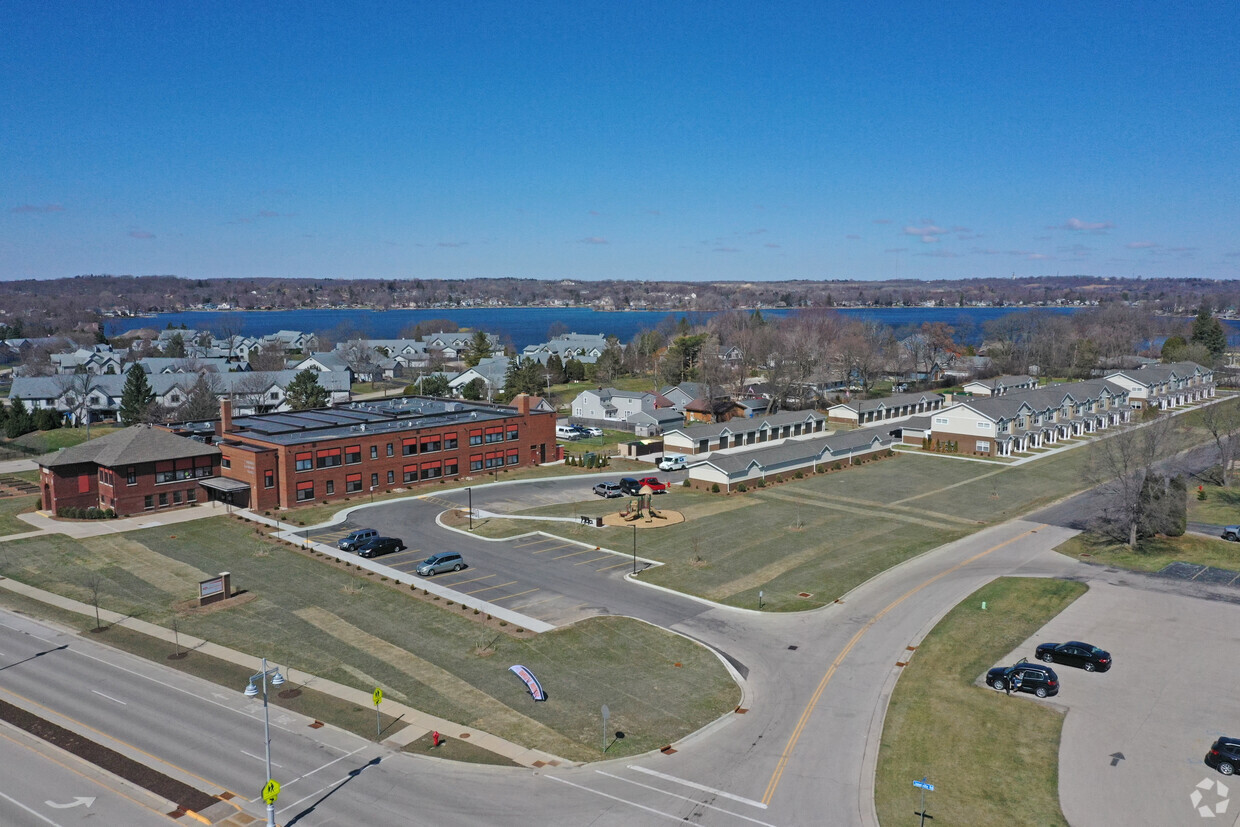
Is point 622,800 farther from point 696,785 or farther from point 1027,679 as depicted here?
point 1027,679

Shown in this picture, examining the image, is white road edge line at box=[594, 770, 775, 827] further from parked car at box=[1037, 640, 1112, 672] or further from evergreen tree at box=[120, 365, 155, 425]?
evergreen tree at box=[120, 365, 155, 425]

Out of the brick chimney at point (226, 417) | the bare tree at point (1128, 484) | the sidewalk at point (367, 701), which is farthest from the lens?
the brick chimney at point (226, 417)

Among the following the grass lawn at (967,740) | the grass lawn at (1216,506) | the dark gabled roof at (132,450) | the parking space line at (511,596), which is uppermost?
the dark gabled roof at (132,450)

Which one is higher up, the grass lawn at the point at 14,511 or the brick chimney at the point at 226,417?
the brick chimney at the point at 226,417

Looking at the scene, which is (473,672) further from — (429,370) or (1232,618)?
(429,370)

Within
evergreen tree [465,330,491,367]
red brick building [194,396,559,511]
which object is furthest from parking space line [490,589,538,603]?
evergreen tree [465,330,491,367]

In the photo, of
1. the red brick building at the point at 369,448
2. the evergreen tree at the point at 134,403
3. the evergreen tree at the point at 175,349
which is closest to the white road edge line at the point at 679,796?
the red brick building at the point at 369,448

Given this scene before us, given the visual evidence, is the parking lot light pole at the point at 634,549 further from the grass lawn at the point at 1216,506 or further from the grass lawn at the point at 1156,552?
the grass lawn at the point at 1216,506

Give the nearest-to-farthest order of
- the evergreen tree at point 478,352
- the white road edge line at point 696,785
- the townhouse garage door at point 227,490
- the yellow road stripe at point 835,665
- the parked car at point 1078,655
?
1. the white road edge line at point 696,785
2. the yellow road stripe at point 835,665
3. the parked car at point 1078,655
4. the townhouse garage door at point 227,490
5. the evergreen tree at point 478,352
